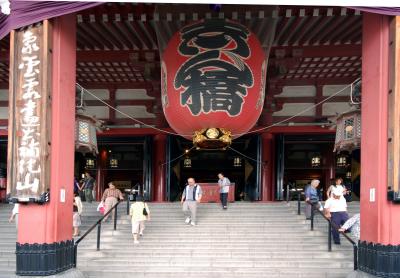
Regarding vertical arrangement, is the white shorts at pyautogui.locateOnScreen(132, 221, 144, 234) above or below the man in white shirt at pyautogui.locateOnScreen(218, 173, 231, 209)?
below

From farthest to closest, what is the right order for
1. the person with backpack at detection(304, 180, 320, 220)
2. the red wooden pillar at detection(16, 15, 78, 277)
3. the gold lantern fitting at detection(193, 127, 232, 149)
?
the person with backpack at detection(304, 180, 320, 220)
the gold lantern fitting at detection(193, 127, 232, 149)
the red wooden pillar at detection(16, 15, 78, 277)

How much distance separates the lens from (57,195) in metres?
8.82

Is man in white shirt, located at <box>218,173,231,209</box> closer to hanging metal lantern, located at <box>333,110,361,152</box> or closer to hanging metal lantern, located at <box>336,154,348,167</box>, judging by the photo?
hanging metal lantern, located at <box>333,110,361,152</box>

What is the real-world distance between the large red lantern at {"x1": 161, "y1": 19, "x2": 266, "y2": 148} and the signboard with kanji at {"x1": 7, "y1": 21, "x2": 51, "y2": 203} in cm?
332

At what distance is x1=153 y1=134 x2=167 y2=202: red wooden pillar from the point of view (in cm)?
1930

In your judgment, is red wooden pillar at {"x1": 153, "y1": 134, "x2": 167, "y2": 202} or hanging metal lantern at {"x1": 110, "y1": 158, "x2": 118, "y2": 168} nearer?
red wooden pillar at {"x1": 153, "y1": 134, "x2": 167, "y2": 202}

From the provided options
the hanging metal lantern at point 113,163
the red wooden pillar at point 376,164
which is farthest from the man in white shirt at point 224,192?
the hanging metal lantern at point 113,163

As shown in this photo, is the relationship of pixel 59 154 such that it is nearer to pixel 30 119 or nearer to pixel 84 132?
pixel 30 119

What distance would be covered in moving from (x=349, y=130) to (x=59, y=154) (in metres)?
6.14

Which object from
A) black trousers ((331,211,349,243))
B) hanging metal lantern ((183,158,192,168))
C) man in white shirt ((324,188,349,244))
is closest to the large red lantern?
man in white shirt ((324,188,349,244))

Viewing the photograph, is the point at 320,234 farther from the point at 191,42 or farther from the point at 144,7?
the point at 144,7

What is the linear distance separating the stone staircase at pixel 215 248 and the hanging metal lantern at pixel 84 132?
2.23 meters

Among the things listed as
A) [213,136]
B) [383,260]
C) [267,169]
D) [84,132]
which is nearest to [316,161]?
[267,169]

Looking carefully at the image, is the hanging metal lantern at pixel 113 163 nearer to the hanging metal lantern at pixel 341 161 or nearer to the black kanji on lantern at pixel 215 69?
the hanging metal lantern at pixel 341 161
